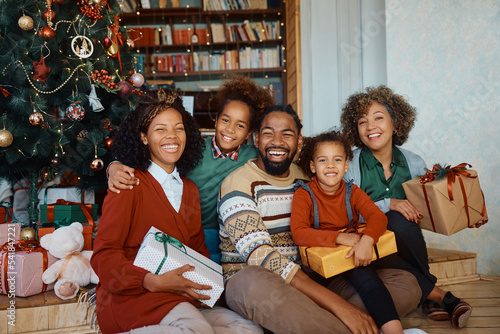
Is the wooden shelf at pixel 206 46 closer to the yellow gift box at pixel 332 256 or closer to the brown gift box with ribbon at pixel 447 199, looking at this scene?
the brown gift box with ribbon at pixel 447 199

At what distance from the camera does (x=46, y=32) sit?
2098 millimetres

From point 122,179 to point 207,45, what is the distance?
376cm

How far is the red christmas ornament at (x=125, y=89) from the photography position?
2.36m

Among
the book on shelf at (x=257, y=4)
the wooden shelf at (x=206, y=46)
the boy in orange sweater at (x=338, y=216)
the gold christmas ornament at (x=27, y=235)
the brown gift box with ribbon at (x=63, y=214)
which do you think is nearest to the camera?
the boy in orange sweater at (x=338, y=216)

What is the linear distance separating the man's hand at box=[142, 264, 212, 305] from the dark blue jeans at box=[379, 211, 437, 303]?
2.80 ft

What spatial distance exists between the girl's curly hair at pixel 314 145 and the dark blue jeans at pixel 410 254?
0.40m

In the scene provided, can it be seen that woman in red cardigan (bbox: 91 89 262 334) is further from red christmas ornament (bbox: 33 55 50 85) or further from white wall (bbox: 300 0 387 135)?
white wall (bbox: 300 0 387 135)

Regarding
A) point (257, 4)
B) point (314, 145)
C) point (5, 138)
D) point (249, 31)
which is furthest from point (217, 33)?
point (314, 145)

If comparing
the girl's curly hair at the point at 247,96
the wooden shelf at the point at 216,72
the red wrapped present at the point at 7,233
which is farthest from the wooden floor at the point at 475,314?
the wooden shelf at the point at 216,72

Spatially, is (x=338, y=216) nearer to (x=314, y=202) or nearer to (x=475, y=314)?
(x=314, y=202)

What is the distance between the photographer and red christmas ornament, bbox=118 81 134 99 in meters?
2.36

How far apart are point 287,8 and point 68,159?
3.09 meters

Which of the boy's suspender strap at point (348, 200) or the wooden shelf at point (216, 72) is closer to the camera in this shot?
the boy's suspender strap at point (348, 200)

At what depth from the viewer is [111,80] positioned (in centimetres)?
232
